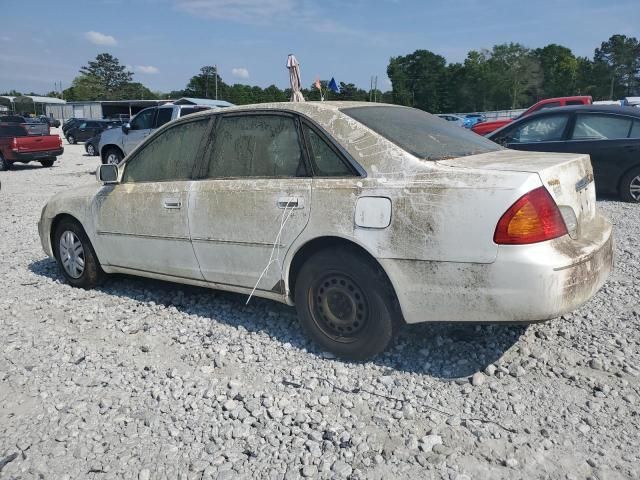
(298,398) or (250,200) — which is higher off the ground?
(250,200)

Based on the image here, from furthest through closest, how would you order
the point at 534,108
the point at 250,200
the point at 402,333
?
the point at 534,108
the point at 402,333
the point at 250,200

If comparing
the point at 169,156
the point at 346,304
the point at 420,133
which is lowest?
the point at 346,304

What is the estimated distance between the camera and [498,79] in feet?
255

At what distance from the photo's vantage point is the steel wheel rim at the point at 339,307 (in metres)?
3.21

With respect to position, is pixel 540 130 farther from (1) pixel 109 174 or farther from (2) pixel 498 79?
(2) pixel 498 79

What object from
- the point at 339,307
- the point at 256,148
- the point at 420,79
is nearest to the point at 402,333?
the point at 339,307

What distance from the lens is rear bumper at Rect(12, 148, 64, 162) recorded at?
717 inches

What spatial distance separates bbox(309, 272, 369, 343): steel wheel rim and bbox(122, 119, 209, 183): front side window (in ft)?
4.80

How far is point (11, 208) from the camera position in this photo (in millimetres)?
10320

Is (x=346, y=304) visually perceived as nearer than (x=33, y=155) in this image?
Yes

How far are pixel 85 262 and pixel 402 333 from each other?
3.04m

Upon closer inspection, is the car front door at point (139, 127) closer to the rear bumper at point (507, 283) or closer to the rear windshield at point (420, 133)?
the rear windshield at point (420, 133)

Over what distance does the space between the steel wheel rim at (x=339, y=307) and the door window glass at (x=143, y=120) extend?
1232 cm

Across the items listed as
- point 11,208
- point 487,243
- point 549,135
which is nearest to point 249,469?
point 487,243
